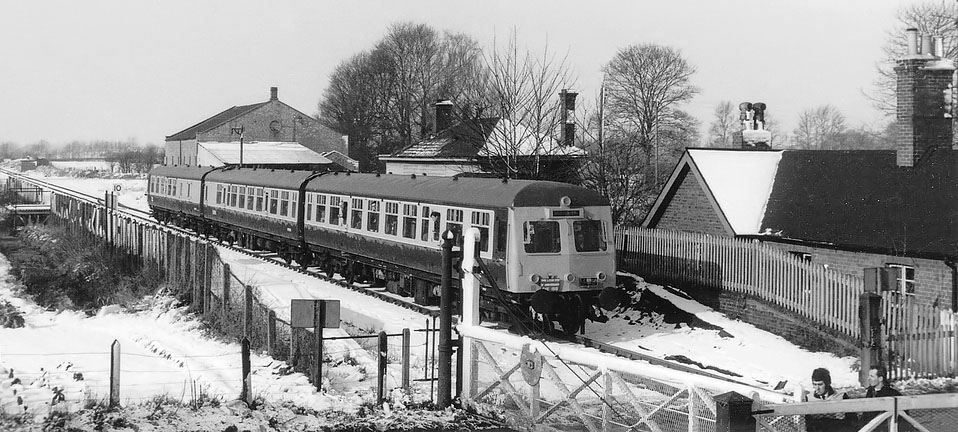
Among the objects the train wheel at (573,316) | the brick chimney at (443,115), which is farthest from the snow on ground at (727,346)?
the brick chimney at (443,115)

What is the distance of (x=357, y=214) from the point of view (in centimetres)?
2381

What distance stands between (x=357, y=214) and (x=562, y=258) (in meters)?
8.03

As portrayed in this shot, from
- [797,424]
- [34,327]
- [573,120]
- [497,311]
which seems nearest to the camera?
[797,424]

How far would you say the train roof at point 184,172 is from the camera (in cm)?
3847

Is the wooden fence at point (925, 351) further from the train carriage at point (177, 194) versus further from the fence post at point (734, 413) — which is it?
the train carriage at point (177, 194)

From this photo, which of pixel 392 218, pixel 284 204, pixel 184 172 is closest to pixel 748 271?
pixel 392 218

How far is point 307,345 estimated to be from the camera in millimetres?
13734

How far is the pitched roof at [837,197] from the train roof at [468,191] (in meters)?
5.22

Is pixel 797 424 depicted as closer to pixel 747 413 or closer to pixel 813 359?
pixel 747 413

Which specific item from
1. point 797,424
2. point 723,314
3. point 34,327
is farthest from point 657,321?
point 34,327

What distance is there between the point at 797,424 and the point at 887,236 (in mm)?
11698

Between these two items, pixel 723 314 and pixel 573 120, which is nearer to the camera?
pixel 723 314

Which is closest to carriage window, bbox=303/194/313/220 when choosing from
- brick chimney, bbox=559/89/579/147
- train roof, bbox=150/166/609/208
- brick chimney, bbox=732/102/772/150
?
train roof, bbox=150/166/609/208

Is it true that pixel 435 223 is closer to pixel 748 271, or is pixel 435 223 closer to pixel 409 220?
pixel 409 220
